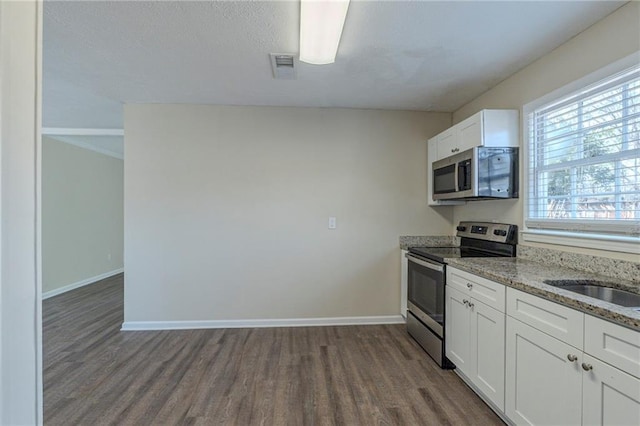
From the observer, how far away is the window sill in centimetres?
166

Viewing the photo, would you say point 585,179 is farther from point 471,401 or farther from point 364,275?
point 364,275

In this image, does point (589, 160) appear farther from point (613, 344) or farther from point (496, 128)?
point (613, 344)

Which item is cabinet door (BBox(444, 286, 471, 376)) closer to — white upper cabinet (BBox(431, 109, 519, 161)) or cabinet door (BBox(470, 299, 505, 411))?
cabinet door (BBox(470, 299, 505, 411))

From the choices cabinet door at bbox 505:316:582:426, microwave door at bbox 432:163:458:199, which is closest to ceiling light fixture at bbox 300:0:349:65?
microwave door at bbox 432:163:458:199

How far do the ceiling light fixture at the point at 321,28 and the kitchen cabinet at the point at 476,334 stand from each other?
179 cm

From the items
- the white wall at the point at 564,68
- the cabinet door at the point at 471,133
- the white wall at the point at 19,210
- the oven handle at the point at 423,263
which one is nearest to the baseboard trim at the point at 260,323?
the oven handle at the point at 423,263

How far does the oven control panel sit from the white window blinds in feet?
0.55

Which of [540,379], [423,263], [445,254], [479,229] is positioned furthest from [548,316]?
[479,229]

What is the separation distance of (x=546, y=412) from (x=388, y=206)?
225 cm

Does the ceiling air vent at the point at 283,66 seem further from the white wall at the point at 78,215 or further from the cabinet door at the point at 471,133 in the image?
the white wall at the point at 78,215

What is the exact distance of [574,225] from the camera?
6.64 ft

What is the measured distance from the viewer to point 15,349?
22.2 inches

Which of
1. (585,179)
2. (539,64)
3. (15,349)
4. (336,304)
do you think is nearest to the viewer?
(15,349)

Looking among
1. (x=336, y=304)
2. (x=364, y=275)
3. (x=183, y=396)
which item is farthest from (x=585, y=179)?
(x=183, y=396)
